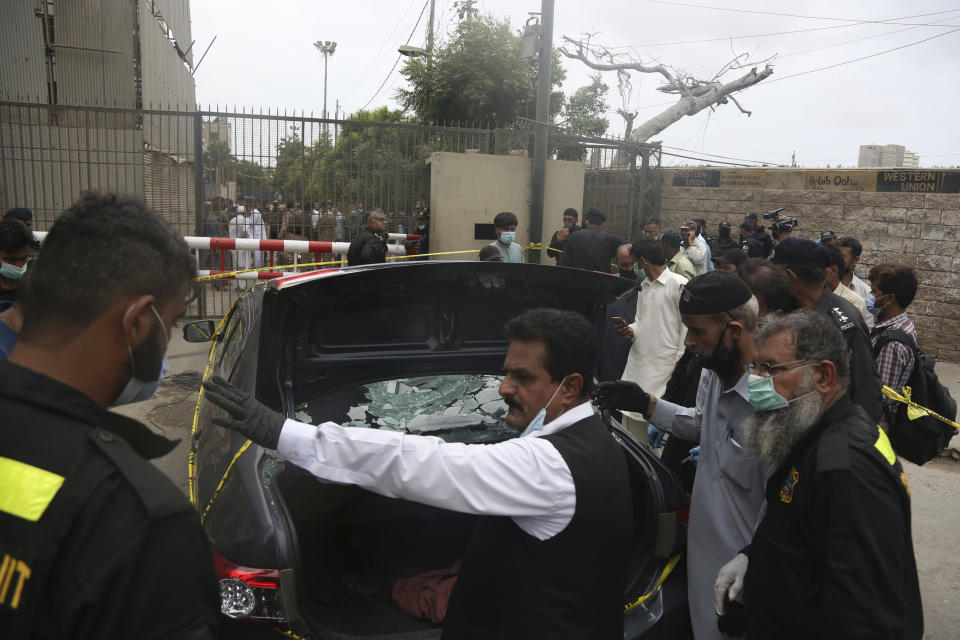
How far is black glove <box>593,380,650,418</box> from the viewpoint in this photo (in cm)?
293

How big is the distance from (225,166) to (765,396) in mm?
9219

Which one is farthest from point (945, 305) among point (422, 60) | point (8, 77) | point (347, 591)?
point (8, 77)

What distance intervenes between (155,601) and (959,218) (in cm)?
1157

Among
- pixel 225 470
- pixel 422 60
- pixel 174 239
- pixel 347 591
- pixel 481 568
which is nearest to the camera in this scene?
pixel 174 239

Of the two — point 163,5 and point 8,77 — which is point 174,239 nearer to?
point 8,77

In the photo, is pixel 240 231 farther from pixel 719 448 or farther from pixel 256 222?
pixel 719 448

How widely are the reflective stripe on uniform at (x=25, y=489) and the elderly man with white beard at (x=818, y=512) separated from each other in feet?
5.53

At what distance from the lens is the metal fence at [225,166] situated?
9383mm

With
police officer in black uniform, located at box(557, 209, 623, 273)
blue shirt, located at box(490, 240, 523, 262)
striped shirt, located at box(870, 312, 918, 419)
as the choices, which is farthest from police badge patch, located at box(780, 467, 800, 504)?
police officer in black uniform, located at box(557, 209, 623, 273)

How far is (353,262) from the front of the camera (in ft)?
22.4

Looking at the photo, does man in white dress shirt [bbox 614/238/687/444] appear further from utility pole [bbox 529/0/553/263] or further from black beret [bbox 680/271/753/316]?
utility pole [bbox 529/0/553/263]

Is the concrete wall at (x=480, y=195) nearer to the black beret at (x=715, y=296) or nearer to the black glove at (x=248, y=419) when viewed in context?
the black beret at (x=715, y=296)

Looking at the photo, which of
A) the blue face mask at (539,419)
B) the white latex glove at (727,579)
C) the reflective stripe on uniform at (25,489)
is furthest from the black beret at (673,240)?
the reflective stripe on uniform at (25,489)

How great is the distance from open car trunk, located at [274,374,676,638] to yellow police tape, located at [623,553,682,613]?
450mm
